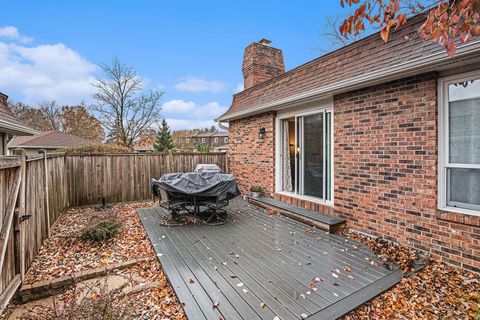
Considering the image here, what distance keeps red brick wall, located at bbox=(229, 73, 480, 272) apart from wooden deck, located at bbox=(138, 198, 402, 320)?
747 millimetres

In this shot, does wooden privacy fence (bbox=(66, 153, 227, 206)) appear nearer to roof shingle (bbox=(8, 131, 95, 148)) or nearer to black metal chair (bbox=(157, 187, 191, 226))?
black metal chair (bbox=(157, 187, 191, 226))

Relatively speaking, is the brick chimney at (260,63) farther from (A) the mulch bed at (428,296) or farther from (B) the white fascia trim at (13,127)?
(A) the mulch bed at (428,296)

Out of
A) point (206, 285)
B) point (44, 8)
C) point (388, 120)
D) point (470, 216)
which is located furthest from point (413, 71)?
point (44, 8)

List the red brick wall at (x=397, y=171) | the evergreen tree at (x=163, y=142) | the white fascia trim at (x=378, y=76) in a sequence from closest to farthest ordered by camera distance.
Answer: the white fascia trim at (x=378, y=76) → the red brick wall at (x=397, y=171) → the evergreen tree at (x=163, y=142)

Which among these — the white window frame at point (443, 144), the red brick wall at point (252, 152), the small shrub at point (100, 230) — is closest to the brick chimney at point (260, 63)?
the red brick wall at point (252, 152)

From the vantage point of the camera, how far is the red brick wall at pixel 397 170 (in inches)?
139

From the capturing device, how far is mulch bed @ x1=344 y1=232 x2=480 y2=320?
2541 millimetres

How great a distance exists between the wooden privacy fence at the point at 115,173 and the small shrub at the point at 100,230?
3498 mm

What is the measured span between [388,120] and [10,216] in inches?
217

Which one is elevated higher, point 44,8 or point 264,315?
point 44,8

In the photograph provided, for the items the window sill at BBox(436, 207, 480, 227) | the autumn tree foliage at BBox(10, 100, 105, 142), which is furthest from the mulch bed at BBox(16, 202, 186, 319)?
the autumn tree foliage at BBox(10, 100, 105, 142)

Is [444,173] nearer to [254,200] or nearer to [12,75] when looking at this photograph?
[254,200]

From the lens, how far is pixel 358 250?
3.99 meters

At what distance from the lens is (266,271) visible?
10.8 ft
